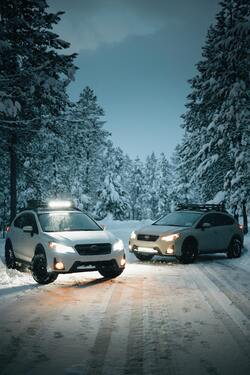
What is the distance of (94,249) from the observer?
11.7m

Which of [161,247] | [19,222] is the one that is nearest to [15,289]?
[19,222]

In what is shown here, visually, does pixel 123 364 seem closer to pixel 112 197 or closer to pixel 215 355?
pixel 215 355

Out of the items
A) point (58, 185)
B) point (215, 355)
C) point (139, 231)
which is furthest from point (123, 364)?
point (58, 185)

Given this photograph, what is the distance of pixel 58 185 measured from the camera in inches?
1844

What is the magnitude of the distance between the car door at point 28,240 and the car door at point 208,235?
5.65 metres

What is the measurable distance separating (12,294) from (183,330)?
4306 mm

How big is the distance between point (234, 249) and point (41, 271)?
27.6ft

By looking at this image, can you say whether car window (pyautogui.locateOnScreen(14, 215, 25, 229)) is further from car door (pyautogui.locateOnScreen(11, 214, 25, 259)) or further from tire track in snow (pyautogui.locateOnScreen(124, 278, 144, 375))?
tire track in snow (pyautogui.locateOnScreen(124, 278, 144, 375))

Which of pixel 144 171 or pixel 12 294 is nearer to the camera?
pixel 12 294

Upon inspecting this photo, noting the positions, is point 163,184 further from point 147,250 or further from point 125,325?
point 125,325

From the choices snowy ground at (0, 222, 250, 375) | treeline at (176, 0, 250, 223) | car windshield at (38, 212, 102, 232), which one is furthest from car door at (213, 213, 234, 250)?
treeline at (176, 0, 250, 223)

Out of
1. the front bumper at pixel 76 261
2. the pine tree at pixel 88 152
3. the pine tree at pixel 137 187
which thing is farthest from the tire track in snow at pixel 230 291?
the pine tree at pixel 137 187

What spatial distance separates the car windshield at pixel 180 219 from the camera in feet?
56.3

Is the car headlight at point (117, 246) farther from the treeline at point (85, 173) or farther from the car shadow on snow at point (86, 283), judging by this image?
the treeline at point (85, 173)
